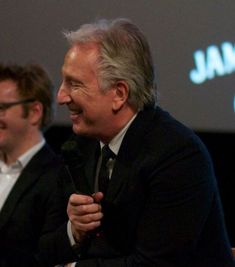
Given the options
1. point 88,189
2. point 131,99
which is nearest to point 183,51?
point 131,99

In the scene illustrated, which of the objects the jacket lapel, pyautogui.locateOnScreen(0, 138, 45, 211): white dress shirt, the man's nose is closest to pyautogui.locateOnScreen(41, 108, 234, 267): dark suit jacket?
the jacket lapel

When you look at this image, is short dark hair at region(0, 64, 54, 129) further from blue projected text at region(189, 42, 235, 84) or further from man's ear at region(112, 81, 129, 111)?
man's ear at region(112, 81, 129, 111)

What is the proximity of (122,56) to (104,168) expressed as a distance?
A: 30 cm

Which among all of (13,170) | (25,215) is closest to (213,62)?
(13,170)

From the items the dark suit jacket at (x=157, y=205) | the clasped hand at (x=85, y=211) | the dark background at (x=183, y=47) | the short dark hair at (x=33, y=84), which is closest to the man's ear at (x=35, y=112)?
the short dark hair at (x=33, y=84)

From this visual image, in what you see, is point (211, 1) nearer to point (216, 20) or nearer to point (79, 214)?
point (216, 20)

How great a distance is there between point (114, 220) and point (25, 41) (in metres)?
1.76

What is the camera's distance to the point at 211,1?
296 cm

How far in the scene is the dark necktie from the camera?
1.76 m

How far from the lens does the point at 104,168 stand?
5.87 feet

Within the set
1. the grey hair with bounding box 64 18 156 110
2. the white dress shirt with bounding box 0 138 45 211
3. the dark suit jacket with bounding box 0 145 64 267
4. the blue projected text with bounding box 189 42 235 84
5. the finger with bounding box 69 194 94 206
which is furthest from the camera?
Answer: the blue projected text with bounding box 189 42 235 84

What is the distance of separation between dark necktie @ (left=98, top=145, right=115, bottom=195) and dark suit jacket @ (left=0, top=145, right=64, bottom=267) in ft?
1.51

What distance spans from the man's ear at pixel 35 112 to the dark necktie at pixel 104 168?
0.75 m

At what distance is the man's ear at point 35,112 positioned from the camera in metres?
2.50
